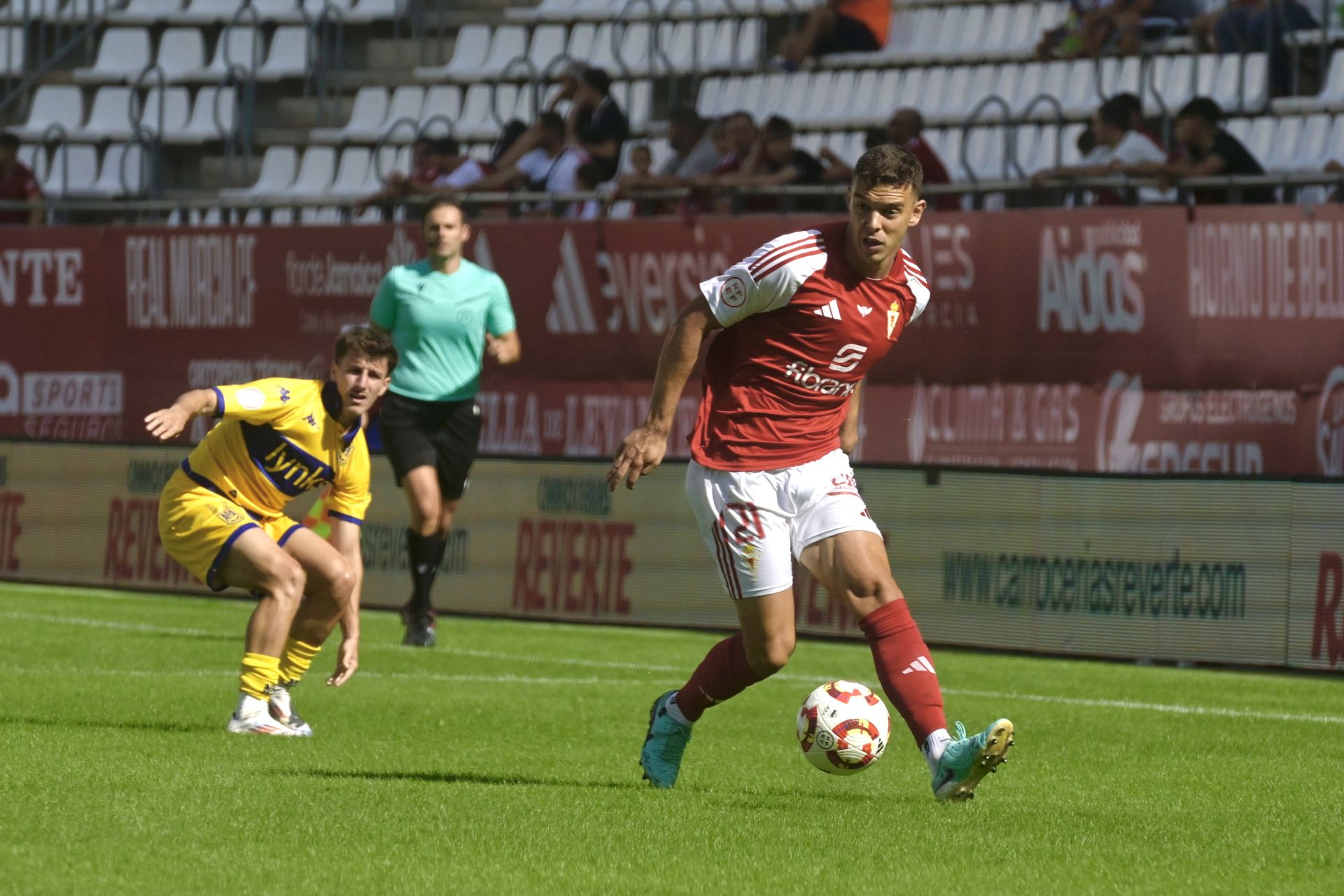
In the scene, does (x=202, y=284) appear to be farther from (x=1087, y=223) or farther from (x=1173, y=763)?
(x=1173, y=763)

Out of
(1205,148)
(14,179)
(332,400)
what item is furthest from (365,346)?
Answer: (14,179)

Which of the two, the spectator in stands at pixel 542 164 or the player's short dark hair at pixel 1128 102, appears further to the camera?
the spectator in stands at pixel 542 164

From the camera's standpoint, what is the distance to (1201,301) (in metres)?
13.9

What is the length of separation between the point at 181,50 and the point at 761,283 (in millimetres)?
19190

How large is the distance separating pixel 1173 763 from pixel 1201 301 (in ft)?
19.5

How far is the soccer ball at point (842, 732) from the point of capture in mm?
6969

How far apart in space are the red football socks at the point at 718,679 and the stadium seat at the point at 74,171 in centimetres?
1706

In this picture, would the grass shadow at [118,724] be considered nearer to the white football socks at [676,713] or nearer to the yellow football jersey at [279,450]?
the yellow football jersey at [279,450]

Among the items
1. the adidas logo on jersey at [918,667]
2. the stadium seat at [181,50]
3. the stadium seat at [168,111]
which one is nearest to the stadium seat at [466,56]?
the stadium seat at [168,111]

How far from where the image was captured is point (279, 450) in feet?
29.3

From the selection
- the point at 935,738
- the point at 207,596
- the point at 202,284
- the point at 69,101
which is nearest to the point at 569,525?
the point at 207,596

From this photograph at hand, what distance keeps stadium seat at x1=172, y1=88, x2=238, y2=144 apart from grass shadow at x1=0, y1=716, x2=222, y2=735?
1428cm

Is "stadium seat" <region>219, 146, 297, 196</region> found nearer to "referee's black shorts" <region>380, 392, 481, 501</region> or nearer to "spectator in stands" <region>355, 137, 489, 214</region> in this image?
"spectator in stands" <region>355, 137, 489, 214</region>

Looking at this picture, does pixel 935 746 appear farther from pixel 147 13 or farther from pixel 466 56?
pixel 147 13
